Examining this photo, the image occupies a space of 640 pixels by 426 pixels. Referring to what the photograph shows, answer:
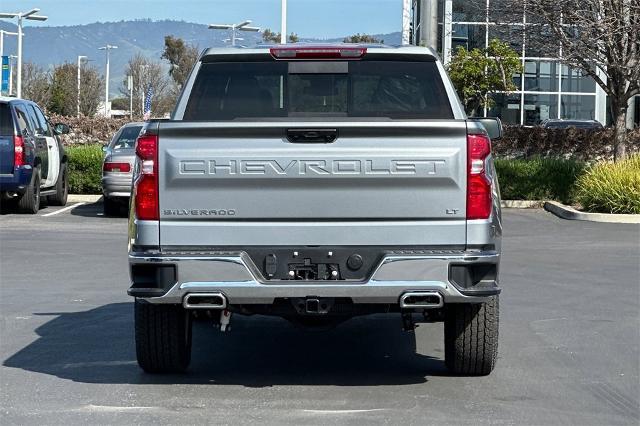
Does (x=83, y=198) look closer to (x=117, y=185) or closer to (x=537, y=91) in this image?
(x=117, y=185)

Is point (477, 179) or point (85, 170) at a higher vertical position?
point (85, 170)

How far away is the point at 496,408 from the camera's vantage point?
23.3 feet

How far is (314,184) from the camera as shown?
7016mm

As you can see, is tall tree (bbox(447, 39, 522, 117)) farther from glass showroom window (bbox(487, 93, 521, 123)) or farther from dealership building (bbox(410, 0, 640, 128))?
glass showroom window (bbox(487, 93, 521, 123))

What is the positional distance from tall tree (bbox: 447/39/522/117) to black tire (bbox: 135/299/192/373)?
1297 inches

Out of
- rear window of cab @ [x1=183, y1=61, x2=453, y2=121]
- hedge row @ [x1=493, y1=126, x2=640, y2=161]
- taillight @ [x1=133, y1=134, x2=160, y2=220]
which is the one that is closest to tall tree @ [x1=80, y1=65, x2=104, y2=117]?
hedge row @ [x1=493, y1=126, x2=640, y2=161]

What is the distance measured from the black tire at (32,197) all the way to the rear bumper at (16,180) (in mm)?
267

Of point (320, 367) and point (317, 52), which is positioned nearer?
point (317, 52)

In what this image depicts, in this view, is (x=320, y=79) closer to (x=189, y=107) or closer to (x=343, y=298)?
(x=189, y=107)

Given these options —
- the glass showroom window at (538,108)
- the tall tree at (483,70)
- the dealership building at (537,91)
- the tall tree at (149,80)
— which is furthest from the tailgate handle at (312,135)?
the tall tree at (149,80)

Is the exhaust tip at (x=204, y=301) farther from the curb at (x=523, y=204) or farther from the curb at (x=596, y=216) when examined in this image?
the curb at (x=523, y=204)

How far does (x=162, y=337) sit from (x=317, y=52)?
6.50 ft

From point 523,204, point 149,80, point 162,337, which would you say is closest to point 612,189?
point 523,204

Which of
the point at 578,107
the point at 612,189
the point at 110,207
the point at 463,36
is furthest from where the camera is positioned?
the point at 578,107
